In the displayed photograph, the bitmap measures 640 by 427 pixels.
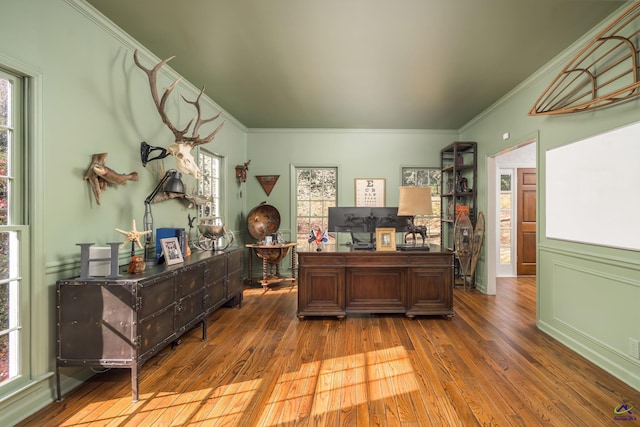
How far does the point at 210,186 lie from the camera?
455 cm

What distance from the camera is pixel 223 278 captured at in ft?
11.2

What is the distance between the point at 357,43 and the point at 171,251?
8.14ft

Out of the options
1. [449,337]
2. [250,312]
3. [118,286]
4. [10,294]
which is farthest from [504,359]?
[10,294]

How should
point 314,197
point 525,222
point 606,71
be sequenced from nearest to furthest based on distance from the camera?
point 606,71, point 314,197, point 525,222

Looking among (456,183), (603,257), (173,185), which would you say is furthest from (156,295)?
(456,183)

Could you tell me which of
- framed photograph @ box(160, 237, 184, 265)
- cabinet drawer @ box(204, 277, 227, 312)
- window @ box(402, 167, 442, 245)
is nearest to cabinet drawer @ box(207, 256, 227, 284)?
cabinet drawer @ box(204, 277, 227, 312)

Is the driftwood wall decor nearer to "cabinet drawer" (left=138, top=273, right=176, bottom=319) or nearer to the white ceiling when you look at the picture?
"cabinet drawer" (left=138, top=273, right=176, bottom=319)

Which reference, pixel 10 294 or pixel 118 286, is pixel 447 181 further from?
pixel 10 294

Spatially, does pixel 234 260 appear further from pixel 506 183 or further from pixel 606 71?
pixel 506 183

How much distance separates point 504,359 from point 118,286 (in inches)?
120

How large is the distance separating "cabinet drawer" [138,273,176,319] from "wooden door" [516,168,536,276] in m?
6.23

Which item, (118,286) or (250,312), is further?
(250,312)

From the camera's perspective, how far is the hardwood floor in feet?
6.10

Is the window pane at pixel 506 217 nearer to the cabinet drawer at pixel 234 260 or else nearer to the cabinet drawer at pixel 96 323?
the cabinet drawer at pixel 234 260
